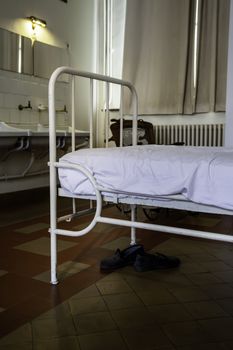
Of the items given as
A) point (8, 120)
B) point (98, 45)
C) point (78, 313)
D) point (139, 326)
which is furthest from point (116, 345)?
point (98, 45)

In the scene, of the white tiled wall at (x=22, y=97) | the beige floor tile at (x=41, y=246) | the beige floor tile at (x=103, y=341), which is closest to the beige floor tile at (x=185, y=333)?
the beige floor tile at (x=103, y=341)

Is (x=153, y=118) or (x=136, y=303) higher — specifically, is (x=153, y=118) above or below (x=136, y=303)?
above

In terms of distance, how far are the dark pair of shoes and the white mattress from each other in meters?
0.56

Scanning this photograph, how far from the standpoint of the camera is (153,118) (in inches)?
186

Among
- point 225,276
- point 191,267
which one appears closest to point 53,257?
point 191,267

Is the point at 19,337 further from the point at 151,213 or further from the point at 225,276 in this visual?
the point at 151,213

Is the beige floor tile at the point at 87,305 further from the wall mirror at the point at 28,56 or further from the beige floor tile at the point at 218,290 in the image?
the wall mirror at the point at 28,56

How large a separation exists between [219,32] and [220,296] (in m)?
3.33

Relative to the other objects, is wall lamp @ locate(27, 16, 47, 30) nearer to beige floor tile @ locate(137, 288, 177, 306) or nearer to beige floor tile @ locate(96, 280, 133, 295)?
beige floor tile @ locate(96, 280, 133, 295)

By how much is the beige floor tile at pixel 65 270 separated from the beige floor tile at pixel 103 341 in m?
0.58

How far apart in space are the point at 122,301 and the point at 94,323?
0.23 m

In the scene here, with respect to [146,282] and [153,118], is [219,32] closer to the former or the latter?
[153,118]

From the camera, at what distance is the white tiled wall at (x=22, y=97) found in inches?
150

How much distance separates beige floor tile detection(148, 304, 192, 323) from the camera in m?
1.49
